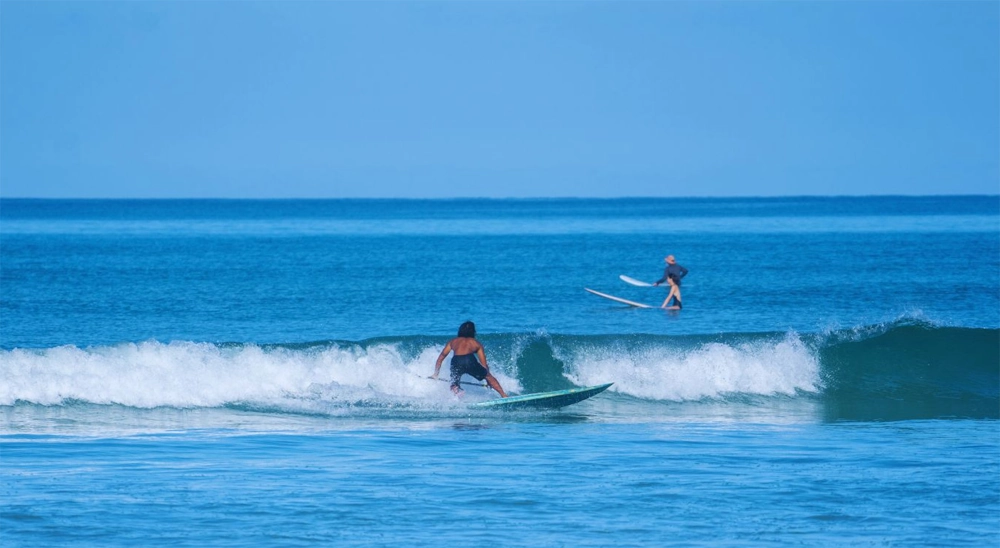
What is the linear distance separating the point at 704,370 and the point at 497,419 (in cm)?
554

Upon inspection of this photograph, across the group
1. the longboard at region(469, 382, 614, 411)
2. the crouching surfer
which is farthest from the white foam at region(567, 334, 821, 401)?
the crouching surfer

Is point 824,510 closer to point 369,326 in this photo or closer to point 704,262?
point 369,326

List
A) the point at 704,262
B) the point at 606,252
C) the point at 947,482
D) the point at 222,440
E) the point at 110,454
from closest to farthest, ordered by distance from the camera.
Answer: the point at 947,482 → the point at 110,454 → the point at 222,440 → the point at 704,262 → the point at 606,252

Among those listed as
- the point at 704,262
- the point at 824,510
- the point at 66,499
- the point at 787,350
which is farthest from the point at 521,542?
the point at 704,262

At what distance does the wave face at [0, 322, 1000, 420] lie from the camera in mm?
17562

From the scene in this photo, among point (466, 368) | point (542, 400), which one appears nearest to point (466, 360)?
point (466, 368)

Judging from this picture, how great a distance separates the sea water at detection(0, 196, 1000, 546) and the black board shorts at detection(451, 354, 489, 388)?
373 millimetres

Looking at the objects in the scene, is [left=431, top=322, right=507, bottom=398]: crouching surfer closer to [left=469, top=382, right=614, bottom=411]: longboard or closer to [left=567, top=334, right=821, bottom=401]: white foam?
[left=469, top=382, right=614, bottom=411]: longboard

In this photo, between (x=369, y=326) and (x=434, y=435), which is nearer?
(x=434, y=435)

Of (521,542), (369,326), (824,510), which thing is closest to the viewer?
(521,542)

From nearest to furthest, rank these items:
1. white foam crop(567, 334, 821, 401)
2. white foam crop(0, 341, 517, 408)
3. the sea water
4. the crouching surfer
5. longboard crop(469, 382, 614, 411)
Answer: the sea water, longboard crop(469, 382, 614, 411), the crouching surfer, white foam crop(0, 341, 517, 408), white foam crop(567, 334, 821, 401)

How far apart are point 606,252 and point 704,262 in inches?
453

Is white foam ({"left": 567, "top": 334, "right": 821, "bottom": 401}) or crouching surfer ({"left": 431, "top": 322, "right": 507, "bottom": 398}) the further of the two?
white foam ({"left": 567, "top": 334, "right": 821, "bottom": 401})

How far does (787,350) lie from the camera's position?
21312 millimetres
